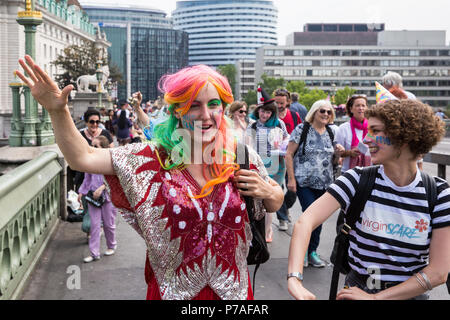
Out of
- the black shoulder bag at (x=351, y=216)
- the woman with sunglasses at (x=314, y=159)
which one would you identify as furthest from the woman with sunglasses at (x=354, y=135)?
the black shoulder bag at (x=351, y=216)

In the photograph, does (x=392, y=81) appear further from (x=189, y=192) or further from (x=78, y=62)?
(x=78, y=62)

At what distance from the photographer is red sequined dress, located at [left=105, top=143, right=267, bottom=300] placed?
2363mm

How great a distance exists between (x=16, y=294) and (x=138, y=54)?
173m

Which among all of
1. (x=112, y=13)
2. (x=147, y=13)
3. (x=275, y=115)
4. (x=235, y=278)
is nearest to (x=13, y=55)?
Answer: (x=275, y=115)

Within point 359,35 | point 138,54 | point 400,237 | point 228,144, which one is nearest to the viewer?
point 400,237

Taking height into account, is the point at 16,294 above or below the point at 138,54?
below

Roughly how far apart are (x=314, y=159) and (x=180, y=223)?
4017 millimetres

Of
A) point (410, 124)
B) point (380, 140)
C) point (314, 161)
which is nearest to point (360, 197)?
point (380, 140)

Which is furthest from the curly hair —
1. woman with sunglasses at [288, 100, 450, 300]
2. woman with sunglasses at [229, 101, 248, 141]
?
woman with sunglasses at [229, 101, 248, 141]

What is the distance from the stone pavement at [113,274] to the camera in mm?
5168

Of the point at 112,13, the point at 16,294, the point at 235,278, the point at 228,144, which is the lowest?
the point at 16,294

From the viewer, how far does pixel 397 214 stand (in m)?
2.37
